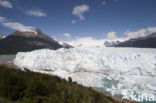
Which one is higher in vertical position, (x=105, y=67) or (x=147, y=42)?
(x=147, y=42)

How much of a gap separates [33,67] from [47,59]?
2.86m

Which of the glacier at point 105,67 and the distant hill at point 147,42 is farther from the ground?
the distant hill at point 147,42

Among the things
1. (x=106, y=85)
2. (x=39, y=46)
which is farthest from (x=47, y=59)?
(x=39, y=46)

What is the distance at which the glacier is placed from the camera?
441 inches

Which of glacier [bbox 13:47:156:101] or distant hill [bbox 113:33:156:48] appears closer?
glacier [bbox 13:47:156:101]

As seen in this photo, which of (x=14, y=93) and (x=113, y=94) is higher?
(x=14, y=93)

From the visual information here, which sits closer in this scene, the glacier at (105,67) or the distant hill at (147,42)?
the glacier at (105,67)

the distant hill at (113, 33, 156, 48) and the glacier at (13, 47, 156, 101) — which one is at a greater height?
the distant hill at (113, 33, 156, 48)

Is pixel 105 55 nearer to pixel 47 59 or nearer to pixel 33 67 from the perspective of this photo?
pixel 47 59

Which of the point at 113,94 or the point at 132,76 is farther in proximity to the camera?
the point at 132,76

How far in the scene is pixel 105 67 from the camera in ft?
51.0

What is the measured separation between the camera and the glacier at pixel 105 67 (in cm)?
1120

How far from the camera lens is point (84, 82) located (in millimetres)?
13219

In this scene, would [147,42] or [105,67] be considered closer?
[105,67]
